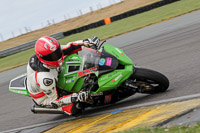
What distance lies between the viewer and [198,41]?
8438 mm

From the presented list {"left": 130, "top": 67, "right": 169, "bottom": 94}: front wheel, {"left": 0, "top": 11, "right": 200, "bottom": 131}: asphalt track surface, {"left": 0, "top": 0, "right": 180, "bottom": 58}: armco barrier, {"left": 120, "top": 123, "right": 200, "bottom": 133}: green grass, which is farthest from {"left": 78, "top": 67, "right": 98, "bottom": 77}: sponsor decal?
{"left": 0, "top": 0, "right": 180, "bottom": 58}: armco barrier

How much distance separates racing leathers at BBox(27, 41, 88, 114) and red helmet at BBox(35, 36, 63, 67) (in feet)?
0.61

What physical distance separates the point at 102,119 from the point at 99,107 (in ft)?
3.11

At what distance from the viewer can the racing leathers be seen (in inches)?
197

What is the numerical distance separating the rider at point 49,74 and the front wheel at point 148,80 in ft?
2.77

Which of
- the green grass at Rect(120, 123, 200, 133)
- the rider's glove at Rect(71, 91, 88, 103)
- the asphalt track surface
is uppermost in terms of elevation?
the rider's glove at Rect(71, 91, 88, 103)

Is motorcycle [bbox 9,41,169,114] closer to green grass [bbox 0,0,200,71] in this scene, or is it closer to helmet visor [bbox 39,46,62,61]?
helmet visor [bbox 39,46,62,61]

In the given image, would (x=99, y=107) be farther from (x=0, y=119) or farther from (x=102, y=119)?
(x=0, y=119)

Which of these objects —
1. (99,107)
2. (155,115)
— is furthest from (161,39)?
(155,115)

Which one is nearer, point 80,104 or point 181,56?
point 80,104

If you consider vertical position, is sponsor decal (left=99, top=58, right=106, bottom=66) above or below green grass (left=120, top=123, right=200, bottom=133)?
above

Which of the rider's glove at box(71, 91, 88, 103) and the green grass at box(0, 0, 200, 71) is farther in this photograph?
the green grass at box(0, 0, 200, 71)

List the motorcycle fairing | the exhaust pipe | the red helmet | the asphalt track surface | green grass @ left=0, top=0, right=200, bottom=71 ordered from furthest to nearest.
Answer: green grass @ left=0, top=0, right=200, bottom=71
the exhaust pipe
the asphalt track surface
the motorcycle fairing
the red helmet

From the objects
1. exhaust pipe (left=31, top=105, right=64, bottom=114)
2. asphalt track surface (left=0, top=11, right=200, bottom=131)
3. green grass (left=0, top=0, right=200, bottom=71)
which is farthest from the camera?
green grass (left=0, top=0, right=200, bottom=71)
